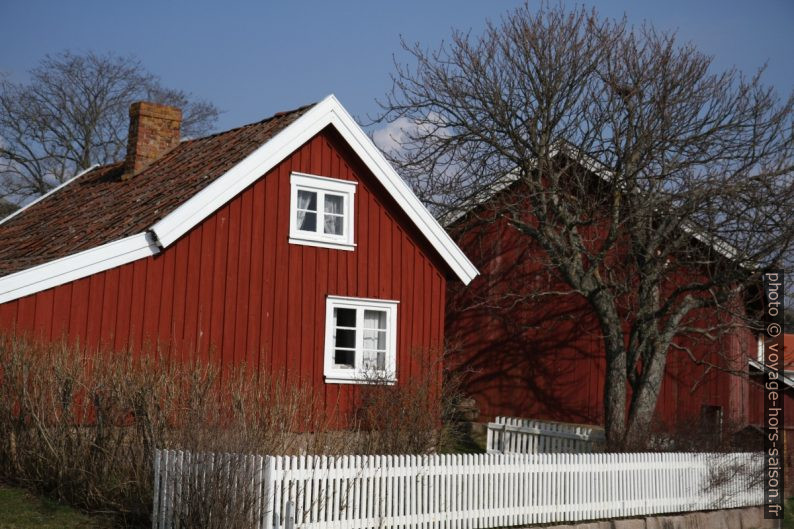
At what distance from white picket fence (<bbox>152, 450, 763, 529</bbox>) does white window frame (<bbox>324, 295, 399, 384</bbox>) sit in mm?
4051

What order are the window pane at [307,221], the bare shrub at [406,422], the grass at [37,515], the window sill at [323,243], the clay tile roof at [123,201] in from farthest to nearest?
1. the window pane at [307,221]
2. the window sill at [323,243]
3. the clay tile roof at [123,201]
4. the bare shrub at [406,422]
5. the grass at [37,515]

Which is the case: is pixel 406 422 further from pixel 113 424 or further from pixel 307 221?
pixel 307 221

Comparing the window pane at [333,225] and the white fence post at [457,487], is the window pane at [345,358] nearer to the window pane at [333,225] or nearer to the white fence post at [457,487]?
the window pane at [333,225]

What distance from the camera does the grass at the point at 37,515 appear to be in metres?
10.2

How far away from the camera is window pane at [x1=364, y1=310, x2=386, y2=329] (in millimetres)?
17516

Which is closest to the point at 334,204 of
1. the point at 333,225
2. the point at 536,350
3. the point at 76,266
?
the point at 333,225

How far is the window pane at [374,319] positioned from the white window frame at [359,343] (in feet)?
0.40

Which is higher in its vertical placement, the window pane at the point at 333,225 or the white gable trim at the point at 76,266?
the window pane at the point at 333,225

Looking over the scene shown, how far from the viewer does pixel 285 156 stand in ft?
53.4

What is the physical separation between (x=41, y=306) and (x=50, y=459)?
116 inches

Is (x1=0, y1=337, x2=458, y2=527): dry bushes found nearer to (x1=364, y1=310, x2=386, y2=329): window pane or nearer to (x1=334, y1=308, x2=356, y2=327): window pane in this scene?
(x1=334, y1=308, x2=356, y2=327): window pane

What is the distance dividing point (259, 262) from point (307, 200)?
156 cm

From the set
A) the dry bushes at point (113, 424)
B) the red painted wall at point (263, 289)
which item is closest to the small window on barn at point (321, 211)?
the red painted wall at point (263, 289)

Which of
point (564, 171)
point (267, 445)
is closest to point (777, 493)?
point (564, 171)
